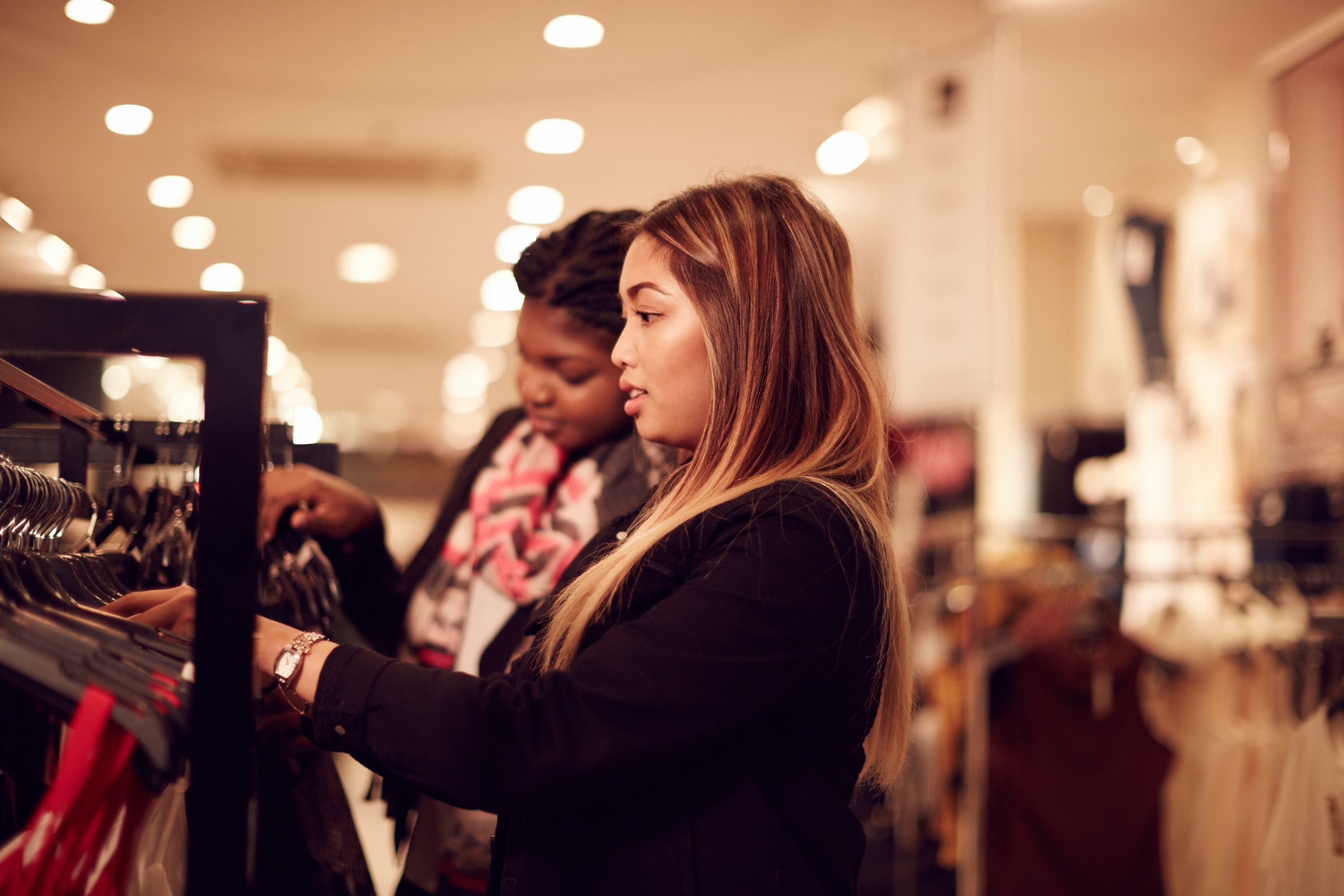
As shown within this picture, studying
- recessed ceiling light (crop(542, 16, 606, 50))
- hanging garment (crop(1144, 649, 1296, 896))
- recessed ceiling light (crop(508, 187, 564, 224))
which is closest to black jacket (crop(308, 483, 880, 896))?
hanging garment (crop(1144, 649, 1296, 896))

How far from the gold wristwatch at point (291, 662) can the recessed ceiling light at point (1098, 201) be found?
6823 millimetres

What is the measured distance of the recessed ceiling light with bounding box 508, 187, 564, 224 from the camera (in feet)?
22.8

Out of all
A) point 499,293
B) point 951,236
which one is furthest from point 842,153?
point 499,293

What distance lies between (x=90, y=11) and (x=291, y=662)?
15.4 feet

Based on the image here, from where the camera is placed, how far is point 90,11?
4.51 meters

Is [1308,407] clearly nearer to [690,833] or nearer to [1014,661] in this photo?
[1014,661]

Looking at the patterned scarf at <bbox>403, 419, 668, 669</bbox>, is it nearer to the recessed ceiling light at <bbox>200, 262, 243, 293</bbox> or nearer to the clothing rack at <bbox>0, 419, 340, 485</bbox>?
the clothing rack at <bbox>0, 419, 340, 485</bbox>

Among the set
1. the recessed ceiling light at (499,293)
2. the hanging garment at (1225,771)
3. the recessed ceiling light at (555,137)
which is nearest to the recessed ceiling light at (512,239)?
the recessed ceiling light at (499,293)

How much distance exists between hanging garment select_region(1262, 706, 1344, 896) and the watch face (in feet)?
5.66

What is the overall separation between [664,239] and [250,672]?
652 millimetres

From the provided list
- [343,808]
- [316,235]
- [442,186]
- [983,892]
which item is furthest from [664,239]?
[316,235]

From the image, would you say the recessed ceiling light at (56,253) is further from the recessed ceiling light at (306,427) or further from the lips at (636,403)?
the lips at (636,403)

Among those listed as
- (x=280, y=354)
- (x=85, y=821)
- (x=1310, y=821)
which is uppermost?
(x=280, y=354)

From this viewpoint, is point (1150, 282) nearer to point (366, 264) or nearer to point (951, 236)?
point (951, 236)
